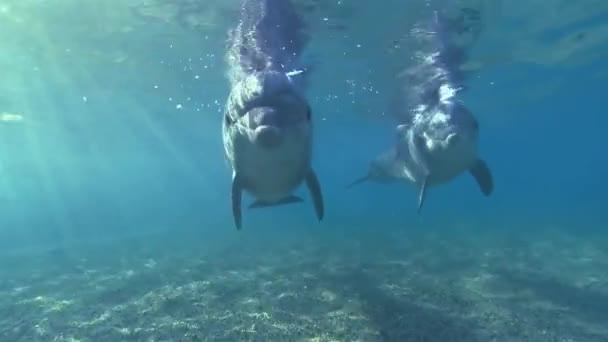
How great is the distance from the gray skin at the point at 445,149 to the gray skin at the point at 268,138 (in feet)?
12.4

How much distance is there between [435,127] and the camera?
10.9m

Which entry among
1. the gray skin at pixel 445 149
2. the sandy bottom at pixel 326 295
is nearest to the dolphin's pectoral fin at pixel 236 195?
the sandy bottom at pixel 326 295

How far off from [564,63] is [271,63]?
738 inches

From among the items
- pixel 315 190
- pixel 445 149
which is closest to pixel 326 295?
pixel 315 190

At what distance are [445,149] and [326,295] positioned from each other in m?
4.35

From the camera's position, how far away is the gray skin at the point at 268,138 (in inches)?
243

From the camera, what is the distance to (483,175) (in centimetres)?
1177

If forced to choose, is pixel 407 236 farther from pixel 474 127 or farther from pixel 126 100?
pixel 126 100

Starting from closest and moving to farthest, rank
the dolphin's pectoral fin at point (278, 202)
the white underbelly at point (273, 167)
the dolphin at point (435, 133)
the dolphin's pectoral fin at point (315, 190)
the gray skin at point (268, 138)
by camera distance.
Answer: the gray skin at point (268, 138), the white underbelly at point (273, 167), the dolphin's pectoral fin at point (315, 190), the dolphin's pectoral fin at point (278, 202), the dolphin at point (435, 133)

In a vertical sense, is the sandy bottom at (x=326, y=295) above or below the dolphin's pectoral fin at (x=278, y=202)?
below

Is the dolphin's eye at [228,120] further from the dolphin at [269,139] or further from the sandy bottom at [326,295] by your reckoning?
the sandy bottom at [326,295]

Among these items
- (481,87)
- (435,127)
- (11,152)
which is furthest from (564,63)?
(11,152)

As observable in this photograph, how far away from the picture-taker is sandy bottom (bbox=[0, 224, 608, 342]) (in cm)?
931

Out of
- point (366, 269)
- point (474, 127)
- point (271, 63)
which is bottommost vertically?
point (366, 269)
